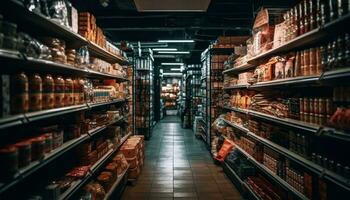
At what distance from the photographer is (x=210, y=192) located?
17.7 ft

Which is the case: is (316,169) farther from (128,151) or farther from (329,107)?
(128,151)

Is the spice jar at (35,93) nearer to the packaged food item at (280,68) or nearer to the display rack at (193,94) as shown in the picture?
the packaged food item at (280,68)

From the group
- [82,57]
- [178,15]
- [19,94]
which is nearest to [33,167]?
[19,94]

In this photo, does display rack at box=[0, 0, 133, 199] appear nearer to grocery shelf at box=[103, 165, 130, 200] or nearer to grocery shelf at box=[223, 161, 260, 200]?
grocery shelf at box=[103, 165, 130, 200]

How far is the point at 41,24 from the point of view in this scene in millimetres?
2750

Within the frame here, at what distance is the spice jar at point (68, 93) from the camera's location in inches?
122

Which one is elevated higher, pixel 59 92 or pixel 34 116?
pixel 59 92

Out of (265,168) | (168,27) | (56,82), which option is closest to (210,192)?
(265,168)

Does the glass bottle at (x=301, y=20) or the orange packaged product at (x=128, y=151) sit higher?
the glass bottle at (x=301, y=20)

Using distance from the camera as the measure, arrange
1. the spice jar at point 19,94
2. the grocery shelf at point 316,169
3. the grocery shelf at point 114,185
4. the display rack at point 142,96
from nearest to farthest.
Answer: the spice jar at point 19,94, the grocery shelf at point 316,169, the grocery shelf at point 114,185, the display rack at point 142,96

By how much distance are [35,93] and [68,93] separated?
748 mm

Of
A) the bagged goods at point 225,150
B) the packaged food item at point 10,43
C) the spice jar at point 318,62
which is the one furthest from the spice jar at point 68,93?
the bagged goods at point 225,150

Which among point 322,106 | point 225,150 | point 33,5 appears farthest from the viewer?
point 225,150

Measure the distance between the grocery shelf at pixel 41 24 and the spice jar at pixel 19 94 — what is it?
0.45 meters
